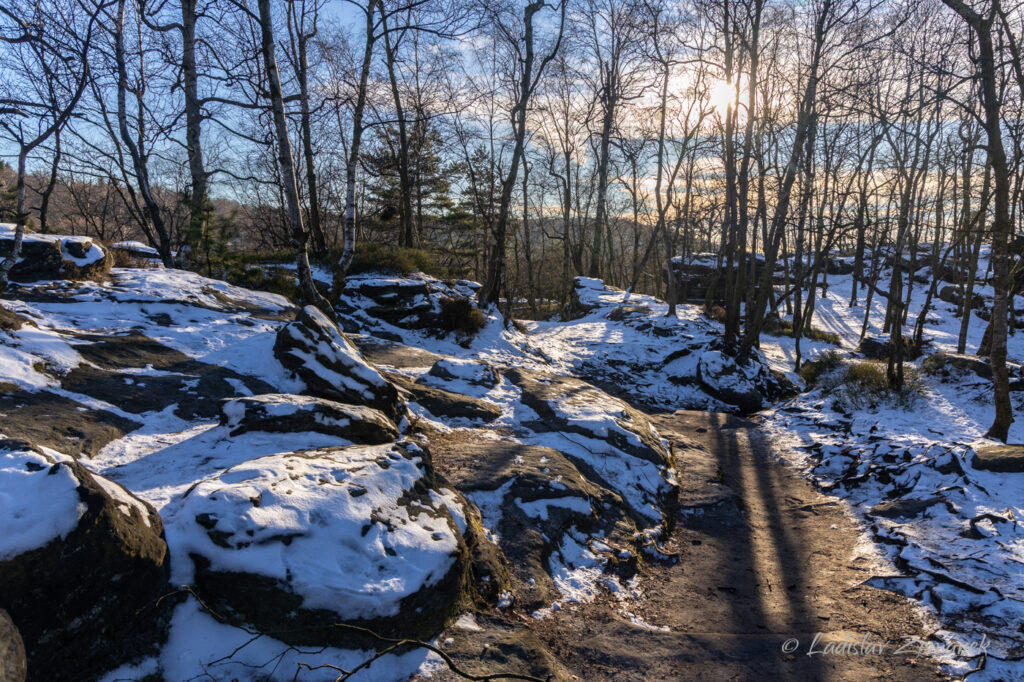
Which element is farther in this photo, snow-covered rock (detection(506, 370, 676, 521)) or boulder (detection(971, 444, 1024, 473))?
snow-covered rock (detection(506, 370, 676, 521))

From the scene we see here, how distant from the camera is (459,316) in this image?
40.9ft

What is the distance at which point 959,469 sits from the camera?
18.8 ft

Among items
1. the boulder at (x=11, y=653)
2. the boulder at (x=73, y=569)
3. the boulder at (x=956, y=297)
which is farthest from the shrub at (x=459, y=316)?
the boulder at (x=956, y=297)

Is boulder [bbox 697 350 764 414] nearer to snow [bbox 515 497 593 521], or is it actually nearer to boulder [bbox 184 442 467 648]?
snow [bbox 515 497 593 521]

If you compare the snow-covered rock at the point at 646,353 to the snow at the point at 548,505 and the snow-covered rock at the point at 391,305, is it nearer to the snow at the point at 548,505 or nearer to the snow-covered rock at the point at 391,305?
the snow-covered rock at the point at 391,305

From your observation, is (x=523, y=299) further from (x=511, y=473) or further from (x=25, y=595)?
(x=25, y=595)

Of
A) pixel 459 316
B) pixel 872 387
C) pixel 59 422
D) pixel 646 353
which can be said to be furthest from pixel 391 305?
pixel 872 387

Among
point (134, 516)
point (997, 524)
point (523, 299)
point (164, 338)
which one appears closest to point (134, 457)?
point (134, 516)

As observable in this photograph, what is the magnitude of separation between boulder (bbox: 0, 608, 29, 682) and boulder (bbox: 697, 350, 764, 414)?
10992 millimetres

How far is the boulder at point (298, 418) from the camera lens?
4574mm

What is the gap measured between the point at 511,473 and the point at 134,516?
3.26 meters

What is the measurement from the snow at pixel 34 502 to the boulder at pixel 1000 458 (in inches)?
310

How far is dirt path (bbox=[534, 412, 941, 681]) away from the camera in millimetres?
3316

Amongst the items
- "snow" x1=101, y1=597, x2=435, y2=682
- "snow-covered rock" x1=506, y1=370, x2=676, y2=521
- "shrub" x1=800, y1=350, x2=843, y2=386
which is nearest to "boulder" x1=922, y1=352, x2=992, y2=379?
"shrub" x1=800, y1=350, x2=843, y2=386
